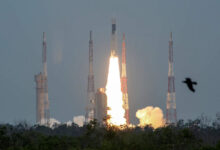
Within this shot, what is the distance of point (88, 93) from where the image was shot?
650ft

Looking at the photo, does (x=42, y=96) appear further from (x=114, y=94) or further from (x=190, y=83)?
(x=190, y=83)

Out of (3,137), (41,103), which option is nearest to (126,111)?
(41,103)

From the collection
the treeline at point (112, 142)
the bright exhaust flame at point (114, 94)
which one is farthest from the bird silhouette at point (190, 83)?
the bright exhaust flame at point (114, 94)

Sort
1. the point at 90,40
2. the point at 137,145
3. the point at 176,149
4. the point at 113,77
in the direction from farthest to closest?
the point at 90,40 < the point at 113,77 < the point at 176,149 < the point at 137,145

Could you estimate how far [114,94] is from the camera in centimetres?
18338

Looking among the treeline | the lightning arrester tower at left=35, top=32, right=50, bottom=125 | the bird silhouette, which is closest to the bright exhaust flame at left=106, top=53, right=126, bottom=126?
the lightning arrester tower at left=35, top=32, right=50, bottom=125

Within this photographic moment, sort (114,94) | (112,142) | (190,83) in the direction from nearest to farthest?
(190,83)
(112,142)
(114,94)

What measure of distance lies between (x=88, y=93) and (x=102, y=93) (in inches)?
129

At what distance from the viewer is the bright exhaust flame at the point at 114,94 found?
172500 mm

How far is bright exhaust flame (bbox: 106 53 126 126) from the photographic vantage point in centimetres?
17250

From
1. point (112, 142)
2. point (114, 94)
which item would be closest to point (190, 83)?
point (112, 142)

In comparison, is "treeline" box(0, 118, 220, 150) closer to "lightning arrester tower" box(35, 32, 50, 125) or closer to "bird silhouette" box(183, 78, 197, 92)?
"bird silhouette" box(183, 78, 197, 92)

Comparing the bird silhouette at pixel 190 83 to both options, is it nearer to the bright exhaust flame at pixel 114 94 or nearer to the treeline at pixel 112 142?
the treeline at pixel 112 142

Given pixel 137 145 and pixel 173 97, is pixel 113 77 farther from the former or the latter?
pixel 137 145
